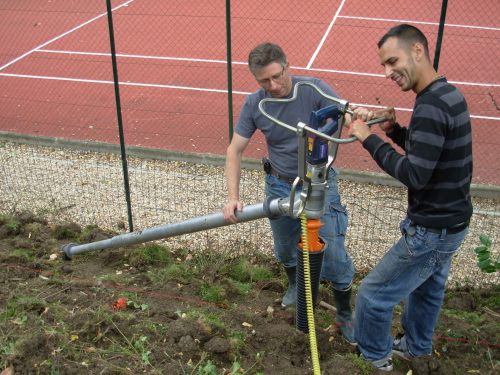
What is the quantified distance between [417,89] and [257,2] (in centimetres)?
1491

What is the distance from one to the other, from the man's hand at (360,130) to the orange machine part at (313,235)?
0.48 meters

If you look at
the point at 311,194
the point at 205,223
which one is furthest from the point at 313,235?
the point at 205,223

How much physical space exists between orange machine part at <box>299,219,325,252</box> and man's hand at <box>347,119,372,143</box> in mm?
481

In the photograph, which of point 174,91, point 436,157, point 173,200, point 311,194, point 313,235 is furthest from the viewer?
point 174,91

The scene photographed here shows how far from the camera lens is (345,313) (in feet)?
12.4

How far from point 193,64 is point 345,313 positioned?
9.56 metres

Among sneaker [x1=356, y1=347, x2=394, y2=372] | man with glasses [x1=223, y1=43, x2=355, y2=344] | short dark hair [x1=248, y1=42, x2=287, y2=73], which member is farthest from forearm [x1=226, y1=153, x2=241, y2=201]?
sneaker [x1=356, y1=347, x2=394, y2=372]

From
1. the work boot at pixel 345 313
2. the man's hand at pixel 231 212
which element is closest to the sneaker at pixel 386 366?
the work boot at pixel 345 313

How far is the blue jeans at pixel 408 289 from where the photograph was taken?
2.88m

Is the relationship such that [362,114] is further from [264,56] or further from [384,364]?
[384,364]

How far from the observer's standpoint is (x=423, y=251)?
9.41ft

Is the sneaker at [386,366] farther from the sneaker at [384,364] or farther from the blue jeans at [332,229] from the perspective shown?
the blue jeans at [332,229]

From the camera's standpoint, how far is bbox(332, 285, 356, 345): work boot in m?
3.69

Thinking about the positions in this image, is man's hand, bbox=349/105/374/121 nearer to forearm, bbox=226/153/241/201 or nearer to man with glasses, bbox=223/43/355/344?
man with glasses, bbox=223/43/355/344
